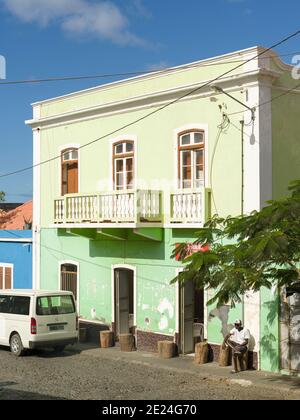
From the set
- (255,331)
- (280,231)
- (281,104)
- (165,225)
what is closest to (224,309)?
Result: (255,331)

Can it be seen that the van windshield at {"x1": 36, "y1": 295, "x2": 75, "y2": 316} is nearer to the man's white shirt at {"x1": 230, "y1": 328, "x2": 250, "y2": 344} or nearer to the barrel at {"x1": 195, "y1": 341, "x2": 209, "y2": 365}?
the barrel at {"x1": 195, "y1": 341, "x2": 209, "y2": 365}

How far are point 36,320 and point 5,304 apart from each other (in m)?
1.51

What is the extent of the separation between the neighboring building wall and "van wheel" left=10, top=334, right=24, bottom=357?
17.6 ft

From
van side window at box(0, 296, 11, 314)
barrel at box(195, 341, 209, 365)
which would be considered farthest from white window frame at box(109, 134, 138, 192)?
barrel at box(195, 341, 209, 365)

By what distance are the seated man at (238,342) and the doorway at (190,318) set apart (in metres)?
2.46

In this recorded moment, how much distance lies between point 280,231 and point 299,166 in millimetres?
7126

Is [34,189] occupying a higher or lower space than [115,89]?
lower

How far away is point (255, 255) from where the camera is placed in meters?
10.5

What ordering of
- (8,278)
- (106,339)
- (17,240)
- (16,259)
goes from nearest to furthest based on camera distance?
(106,339) < (17,240) < (16,259) < (8,278)

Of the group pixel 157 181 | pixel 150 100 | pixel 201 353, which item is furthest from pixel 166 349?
pixel 150 100

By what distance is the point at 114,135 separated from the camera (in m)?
20.0

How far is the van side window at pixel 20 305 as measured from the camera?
17.8m

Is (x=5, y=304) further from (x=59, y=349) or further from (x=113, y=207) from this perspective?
(x=113, y=207)
